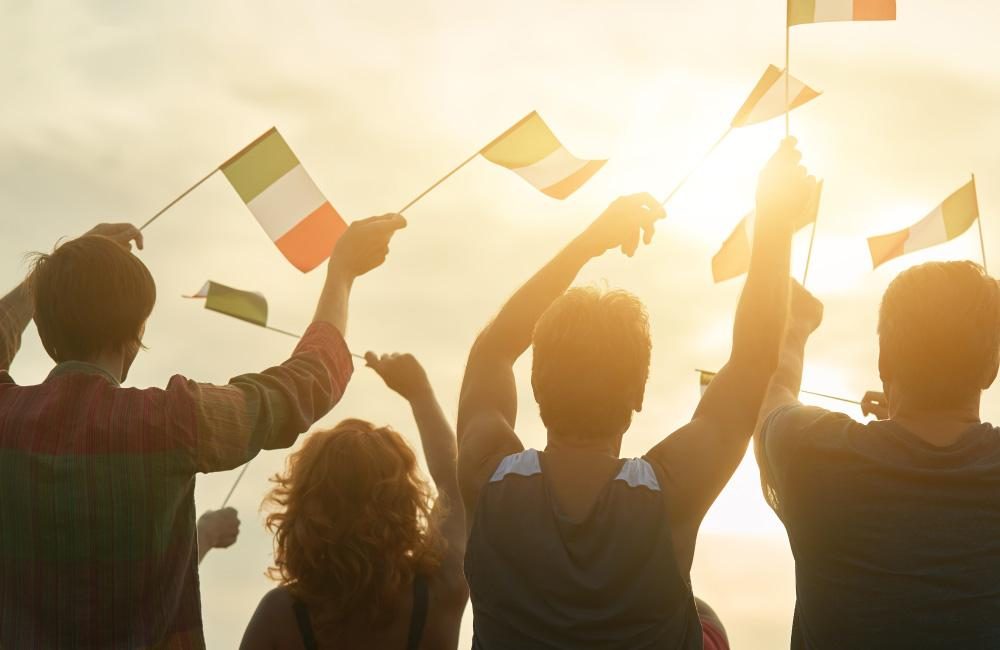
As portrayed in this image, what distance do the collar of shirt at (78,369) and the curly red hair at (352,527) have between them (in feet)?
2.46

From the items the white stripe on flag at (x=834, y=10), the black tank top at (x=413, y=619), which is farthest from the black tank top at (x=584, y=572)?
the white stripe on flag at (x=834, y=10)

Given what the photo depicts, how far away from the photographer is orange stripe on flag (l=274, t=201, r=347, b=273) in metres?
6.46

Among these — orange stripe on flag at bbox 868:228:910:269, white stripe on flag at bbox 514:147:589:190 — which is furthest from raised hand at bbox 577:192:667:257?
orange stripe on flag at bbox 868:228:910:269

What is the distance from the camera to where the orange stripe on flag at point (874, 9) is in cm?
585

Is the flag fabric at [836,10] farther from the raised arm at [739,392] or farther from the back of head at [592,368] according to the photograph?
the back of head at [592,368]

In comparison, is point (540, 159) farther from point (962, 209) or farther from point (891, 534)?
point (891, 534)

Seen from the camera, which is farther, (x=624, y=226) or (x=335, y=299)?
(x=335, y=299)

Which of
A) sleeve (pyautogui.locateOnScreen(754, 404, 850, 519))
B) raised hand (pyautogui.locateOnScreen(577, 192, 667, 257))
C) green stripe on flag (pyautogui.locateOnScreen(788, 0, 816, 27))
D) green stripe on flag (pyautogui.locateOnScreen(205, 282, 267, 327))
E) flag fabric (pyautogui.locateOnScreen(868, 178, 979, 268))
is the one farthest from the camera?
flag fabric (pyautogui.locateOnScreen(868, 178, 979, 268))

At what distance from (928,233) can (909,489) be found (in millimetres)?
4843

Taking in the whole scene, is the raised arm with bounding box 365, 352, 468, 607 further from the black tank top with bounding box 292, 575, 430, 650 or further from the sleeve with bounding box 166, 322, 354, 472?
the sleeve with bounding box 166, 322, 354, 472

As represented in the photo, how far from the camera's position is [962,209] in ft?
24.2

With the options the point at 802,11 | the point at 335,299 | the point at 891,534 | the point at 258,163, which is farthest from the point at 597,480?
the point at 258,163

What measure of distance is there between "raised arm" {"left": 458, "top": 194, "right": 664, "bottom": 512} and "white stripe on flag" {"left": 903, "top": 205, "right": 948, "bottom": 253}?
4.47 meters

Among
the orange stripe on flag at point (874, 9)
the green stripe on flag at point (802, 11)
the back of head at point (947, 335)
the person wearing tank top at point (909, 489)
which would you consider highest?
the orange stripe on flag at point (874, 9)
